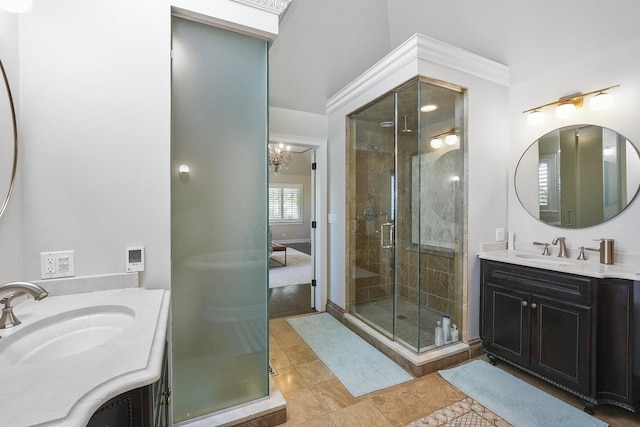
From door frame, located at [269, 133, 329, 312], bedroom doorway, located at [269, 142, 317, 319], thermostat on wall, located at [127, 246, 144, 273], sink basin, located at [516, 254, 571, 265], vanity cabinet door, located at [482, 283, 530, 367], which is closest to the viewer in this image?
thermostat on wall, located at [127, 246, 144, 273]

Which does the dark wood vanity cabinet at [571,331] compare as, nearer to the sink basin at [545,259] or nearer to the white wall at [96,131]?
the sink basin at [545,259]

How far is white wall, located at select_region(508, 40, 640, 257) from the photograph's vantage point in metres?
2.05

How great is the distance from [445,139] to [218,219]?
2.25m

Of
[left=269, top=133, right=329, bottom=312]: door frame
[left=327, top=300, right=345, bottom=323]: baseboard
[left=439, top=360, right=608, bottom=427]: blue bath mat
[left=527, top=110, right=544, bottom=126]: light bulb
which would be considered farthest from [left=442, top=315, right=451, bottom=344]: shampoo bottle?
[left=527, top=110, right=544, bottom=126]: light bulb

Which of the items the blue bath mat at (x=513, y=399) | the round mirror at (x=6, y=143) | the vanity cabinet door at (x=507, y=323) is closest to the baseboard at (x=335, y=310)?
the blue bath mat at (x=513, y=399)

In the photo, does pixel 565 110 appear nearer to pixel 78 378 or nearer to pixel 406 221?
pixel 406 221

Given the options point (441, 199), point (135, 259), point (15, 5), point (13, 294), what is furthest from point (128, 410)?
point (441, 199)

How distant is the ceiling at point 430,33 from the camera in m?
2.06

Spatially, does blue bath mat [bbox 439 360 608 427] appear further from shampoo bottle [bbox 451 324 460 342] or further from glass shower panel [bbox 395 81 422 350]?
glass shower panel [bbox 395 81 422 350]

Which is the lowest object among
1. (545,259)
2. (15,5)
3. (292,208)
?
(545,259)

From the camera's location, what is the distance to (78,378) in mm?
691

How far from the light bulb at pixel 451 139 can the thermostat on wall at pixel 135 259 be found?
2673mm

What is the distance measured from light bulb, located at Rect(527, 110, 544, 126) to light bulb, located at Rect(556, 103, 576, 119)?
138 millimetres

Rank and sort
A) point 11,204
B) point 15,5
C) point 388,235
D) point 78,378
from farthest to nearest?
1. point 388,235
2. point 11,204
3. point 15,5
4. point 78,378
